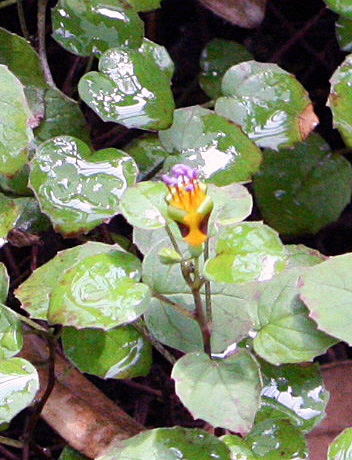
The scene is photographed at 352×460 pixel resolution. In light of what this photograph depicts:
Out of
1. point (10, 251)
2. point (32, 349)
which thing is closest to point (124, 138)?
point (10, 251)

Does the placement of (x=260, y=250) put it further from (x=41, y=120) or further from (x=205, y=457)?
(x=41, y=120)

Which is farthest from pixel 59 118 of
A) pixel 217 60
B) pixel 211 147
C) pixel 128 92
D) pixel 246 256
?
pixel 246 256

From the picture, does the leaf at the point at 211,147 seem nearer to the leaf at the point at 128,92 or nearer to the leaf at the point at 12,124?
the leaf at the point at 128,92

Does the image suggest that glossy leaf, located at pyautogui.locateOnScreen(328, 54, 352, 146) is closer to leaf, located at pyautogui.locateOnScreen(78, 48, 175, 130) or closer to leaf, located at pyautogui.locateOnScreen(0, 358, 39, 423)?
leaf, located at pyautogui.locateOnScreen(78, 48, 175, 130)

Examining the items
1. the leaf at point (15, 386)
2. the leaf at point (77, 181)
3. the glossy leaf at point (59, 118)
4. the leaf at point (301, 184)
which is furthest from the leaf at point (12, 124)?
the leaf at point (301, 184)

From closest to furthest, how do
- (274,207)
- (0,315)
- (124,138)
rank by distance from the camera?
1. (0,315)
2. (274,207)
3. (124,138)
